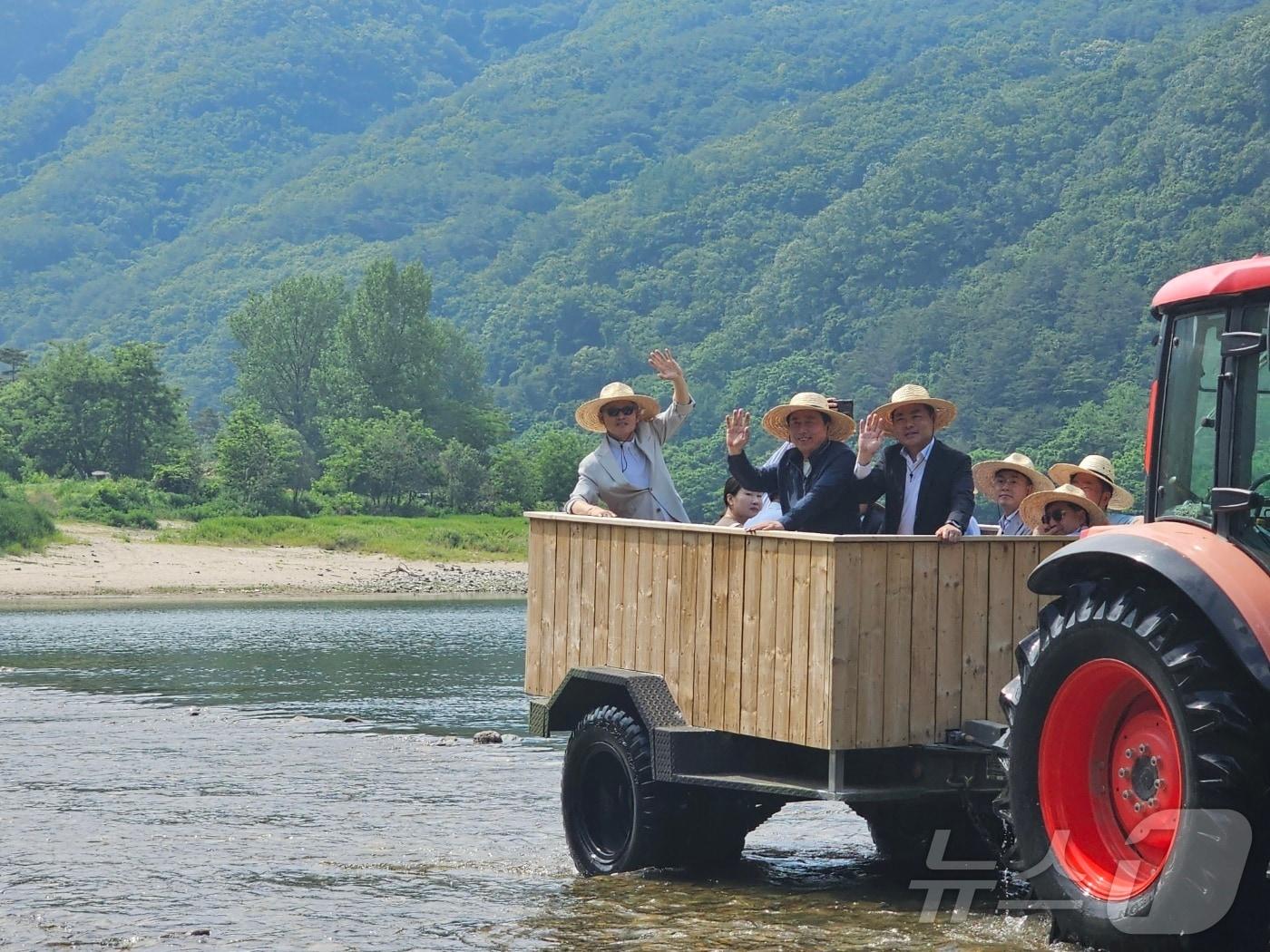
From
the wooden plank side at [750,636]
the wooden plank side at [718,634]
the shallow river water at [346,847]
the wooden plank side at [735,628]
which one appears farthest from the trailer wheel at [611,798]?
the wooden plank side at [750,636]

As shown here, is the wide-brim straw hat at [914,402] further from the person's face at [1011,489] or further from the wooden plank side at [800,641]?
the person's face at [1011,489]

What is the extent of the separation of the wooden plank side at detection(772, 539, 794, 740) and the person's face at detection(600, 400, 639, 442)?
2.14 m

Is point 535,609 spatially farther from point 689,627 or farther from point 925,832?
point 925,832

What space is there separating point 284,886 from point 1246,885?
465 centimetres

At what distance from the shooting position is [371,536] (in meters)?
56.7

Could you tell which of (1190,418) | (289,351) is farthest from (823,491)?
(289,351)

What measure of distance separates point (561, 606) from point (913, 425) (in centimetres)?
210

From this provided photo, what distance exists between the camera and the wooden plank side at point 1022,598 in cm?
824

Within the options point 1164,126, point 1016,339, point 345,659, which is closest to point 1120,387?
point 1016,339

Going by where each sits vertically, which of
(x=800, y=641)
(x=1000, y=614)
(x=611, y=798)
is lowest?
(x=611, y=798)

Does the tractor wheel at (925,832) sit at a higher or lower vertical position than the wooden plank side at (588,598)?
lower

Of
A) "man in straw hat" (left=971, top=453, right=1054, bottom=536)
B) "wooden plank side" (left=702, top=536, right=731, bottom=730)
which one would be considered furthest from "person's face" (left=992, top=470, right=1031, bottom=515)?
"wooden plank side" (left=702, top=536, right=731, bottom=730)

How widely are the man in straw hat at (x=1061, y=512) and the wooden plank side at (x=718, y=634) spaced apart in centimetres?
153

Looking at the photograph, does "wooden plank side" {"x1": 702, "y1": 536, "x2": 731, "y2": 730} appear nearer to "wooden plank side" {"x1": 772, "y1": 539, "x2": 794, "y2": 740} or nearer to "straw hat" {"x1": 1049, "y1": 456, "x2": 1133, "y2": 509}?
"wooden plank side" {"x1": 772, "y1": 539, "x2": 794, "y2": 740}
